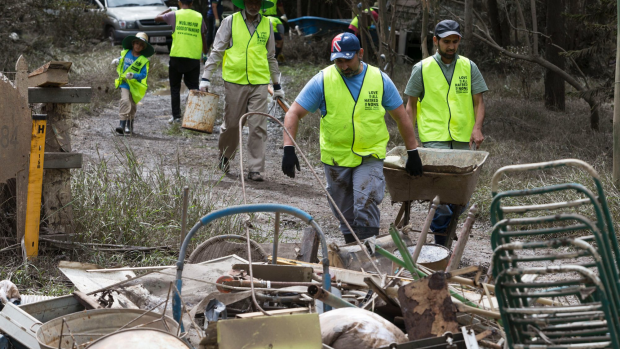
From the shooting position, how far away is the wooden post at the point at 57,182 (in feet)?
17.5

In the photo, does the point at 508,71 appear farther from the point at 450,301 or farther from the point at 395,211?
the point at 450,301

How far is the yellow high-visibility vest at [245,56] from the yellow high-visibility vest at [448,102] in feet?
9.10

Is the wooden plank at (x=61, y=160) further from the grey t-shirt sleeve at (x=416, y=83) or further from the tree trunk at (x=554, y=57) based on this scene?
the tree trunk at (x=554, y=57)

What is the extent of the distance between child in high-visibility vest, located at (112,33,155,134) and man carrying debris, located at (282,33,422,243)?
5.64 meters

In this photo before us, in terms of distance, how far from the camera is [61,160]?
5.30 meters

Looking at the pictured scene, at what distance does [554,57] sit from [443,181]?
370 inches

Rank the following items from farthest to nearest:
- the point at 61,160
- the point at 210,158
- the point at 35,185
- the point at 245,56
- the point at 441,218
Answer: the point at 210,158, the point at 245,56, the point at 441,218, the point at 61,160, the point at 35,185

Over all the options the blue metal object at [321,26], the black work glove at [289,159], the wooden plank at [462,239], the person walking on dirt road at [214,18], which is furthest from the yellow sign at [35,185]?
the blue metal object at [321,26]

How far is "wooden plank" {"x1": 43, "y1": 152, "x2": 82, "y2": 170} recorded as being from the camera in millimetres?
5262

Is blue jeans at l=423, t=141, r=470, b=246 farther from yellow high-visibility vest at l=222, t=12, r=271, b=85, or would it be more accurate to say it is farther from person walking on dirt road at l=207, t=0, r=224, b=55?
person walking on dirt road at l=207, t=0, r=224, b=55

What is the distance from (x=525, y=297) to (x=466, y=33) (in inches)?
309

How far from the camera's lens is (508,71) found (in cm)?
1775

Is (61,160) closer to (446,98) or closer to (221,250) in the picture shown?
(221,250)

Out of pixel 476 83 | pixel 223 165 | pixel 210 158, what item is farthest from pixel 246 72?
pixel 476 83
